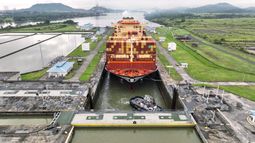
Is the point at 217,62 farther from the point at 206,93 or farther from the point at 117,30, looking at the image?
the point at 117,30

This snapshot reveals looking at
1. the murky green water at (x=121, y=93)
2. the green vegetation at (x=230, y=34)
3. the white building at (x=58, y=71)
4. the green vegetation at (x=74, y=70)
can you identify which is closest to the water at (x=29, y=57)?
the green vegetation at (x=74, y=70)

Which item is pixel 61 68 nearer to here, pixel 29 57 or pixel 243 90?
pixel 29 57

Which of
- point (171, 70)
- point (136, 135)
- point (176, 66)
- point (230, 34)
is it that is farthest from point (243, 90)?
point (230, 34)

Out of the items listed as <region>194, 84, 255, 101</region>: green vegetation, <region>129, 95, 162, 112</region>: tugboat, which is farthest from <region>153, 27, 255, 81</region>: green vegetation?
<region>129, 95, 162, 112</region>: tugboat

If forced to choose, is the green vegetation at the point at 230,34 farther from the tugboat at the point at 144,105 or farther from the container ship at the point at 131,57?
the tugboat at the point at 144,105

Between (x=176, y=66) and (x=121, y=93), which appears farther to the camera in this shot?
(x=176, y=66)
